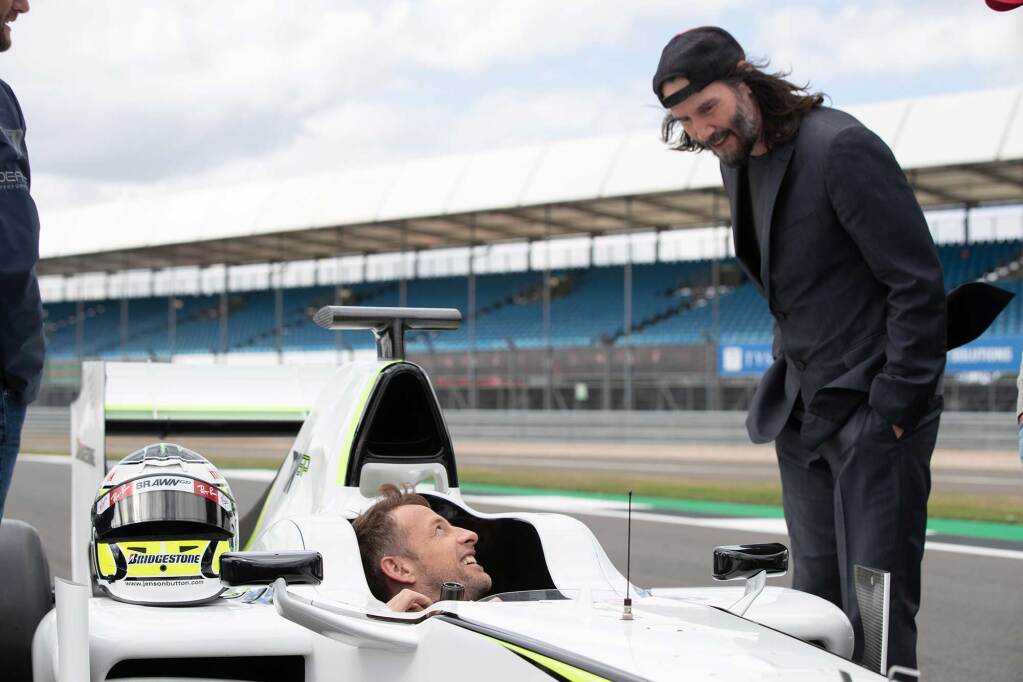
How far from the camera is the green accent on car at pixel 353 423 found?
3.98 m

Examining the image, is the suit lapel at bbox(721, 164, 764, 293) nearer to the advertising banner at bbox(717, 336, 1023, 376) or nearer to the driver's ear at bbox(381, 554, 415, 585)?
the driver's ear at bbox(381, 554, 415, 585)

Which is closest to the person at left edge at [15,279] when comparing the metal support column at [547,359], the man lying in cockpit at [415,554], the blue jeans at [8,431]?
the blue jeans at [8,431]

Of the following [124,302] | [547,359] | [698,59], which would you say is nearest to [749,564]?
[698,59]

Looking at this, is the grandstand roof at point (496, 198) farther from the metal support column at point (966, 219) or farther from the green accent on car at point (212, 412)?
the green accent on car at point (212, 412)

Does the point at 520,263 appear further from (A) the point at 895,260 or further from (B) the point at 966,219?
(A) the point at 895,260

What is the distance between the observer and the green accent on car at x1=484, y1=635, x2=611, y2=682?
6.75 ft

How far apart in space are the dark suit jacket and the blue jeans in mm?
1921

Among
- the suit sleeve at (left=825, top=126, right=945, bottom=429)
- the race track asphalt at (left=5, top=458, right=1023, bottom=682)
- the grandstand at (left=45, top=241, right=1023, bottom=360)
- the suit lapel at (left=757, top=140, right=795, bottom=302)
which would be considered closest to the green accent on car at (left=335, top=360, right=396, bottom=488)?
the suit lapel at (left=757, top=140, right=795, bottom=302)

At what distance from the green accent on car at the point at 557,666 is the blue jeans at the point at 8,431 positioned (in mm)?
1250

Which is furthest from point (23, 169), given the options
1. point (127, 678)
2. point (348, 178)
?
point (348, 178)

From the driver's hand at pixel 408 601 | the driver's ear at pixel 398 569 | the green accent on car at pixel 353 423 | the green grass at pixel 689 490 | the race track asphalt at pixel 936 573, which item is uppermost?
the green accent on car at pixel 353 423

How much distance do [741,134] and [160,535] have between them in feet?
5.94

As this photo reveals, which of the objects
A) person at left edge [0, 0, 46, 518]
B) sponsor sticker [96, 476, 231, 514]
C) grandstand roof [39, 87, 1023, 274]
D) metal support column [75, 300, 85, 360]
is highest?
grandstand roof [39, 87, 1023, 274]

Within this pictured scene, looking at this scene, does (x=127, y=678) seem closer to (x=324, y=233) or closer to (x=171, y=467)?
(x=171, y=467)
